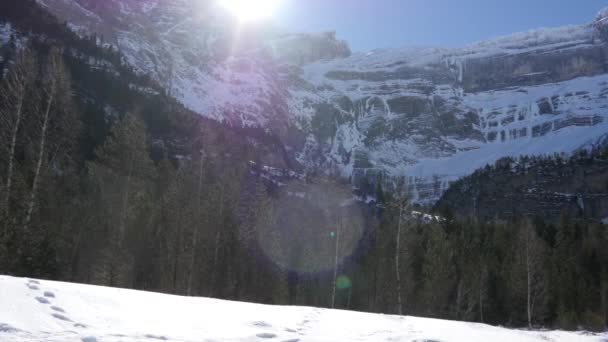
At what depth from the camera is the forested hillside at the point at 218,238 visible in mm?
19828

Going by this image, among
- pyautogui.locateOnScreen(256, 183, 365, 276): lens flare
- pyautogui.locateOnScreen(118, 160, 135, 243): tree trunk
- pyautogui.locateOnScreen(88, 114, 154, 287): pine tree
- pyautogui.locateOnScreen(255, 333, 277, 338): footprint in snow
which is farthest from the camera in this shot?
pyautogui.locateOnScreen(256, 183, 365, 276): lens flare

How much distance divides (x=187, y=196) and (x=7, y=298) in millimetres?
22413

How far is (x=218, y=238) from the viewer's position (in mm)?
30328

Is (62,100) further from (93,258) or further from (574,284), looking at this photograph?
(574,284)

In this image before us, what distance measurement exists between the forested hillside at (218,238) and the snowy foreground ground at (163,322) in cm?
990

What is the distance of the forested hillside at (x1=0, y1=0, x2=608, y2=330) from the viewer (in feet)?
Result: 65.1

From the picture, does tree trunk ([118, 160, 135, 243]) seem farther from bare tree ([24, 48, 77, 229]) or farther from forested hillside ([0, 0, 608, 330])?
bare tree ([24, 48, 77, 229])

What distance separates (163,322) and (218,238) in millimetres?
22805

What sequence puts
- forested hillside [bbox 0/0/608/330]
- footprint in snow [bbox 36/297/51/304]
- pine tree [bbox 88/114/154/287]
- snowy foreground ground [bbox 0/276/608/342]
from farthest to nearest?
pine tree [bbox 88/114/154/287]
forested hillside [bbox 0/0/608/330]
footprint in snow [bbox 36/297/51/304]
snowy foreground ground [bbox 0/276/608/342]

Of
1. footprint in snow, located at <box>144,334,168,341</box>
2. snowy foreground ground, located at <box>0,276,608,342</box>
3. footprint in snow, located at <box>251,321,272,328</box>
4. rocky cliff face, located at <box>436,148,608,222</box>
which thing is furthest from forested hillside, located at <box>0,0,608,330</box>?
rocky cliff face, located at <box>436,148,608,222</box>

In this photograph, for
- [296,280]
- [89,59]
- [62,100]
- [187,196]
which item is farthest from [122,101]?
[62,100]

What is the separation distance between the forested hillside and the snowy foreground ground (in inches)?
390

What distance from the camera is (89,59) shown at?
117438mm

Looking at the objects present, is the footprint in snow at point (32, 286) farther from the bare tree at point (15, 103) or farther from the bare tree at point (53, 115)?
the bare tree at point (53, 115)
